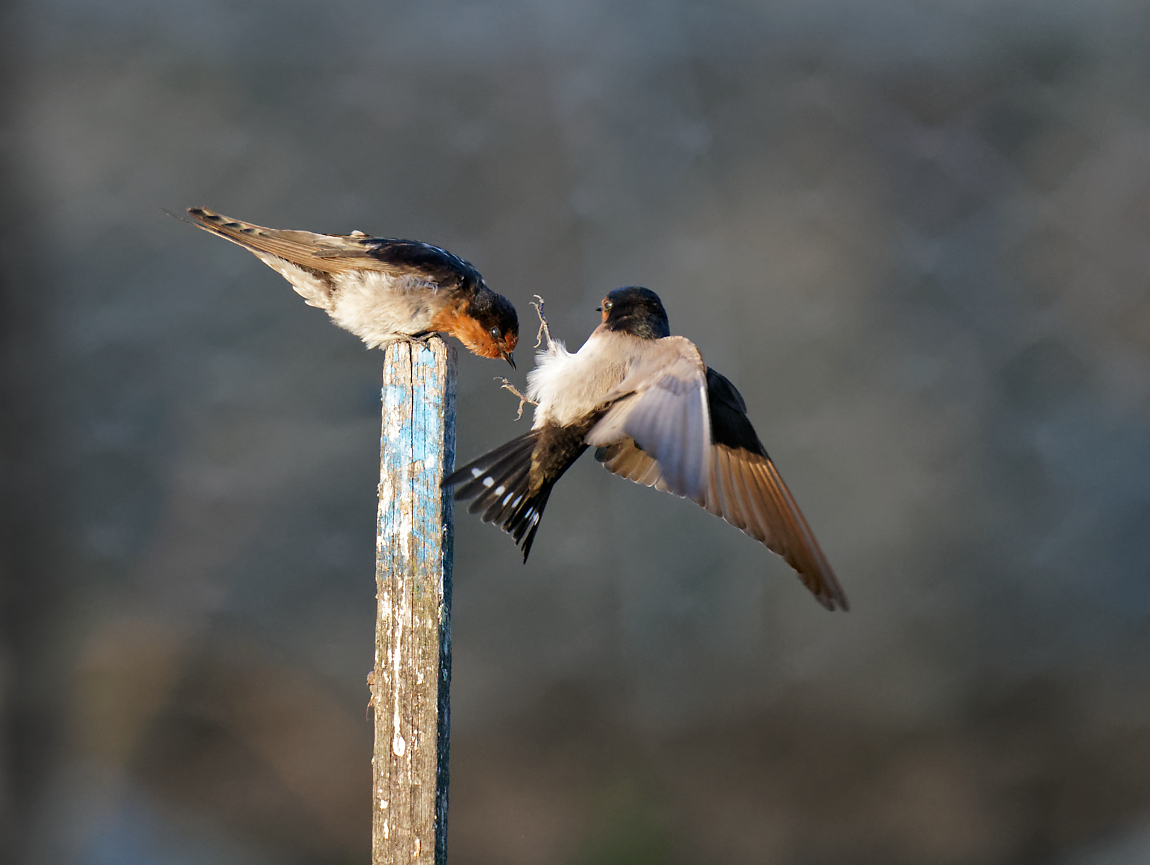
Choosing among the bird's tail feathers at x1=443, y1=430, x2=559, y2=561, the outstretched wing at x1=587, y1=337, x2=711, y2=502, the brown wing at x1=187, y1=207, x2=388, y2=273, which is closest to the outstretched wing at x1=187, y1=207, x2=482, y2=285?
the brown wing at x1=187, y1=207, x2=388, y2=273

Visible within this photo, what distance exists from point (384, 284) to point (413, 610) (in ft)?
2.89

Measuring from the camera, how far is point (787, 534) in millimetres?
2004

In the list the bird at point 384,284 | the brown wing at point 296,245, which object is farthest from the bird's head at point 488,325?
the brown wing at point 296,245

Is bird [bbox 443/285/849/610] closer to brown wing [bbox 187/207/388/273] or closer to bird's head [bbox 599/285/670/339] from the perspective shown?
bird's head [bbox 599/285/670/339]

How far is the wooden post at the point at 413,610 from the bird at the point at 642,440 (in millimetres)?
109

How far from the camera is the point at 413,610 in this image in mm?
1806

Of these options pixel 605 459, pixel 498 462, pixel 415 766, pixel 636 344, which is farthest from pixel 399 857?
pixel 636 344

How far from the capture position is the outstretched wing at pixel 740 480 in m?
1.99

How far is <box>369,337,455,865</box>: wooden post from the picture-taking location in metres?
1.74

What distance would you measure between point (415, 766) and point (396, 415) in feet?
2.50

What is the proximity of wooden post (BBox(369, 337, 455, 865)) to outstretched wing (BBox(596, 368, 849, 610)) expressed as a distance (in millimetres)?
512

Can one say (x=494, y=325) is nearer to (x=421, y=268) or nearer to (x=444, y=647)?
(x=421, y=268)

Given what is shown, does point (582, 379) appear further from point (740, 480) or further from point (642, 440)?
point (740, 480)

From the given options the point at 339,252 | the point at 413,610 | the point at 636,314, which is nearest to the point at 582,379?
the point at 636,314
